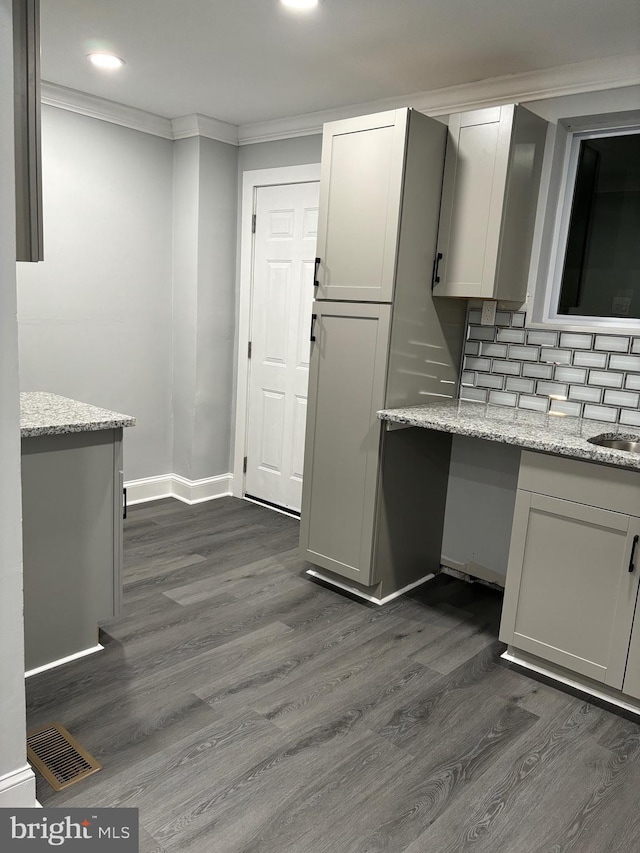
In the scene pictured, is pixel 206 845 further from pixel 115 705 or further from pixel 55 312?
pixel 55 312

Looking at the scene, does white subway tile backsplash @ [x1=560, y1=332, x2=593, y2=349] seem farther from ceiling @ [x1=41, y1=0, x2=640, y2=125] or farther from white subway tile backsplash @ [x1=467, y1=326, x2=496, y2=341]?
ceiling @ [x1=41, y1=0, x2=640, y2=125]

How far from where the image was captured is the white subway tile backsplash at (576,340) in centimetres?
293

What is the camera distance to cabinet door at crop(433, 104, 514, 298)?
2.77 meters

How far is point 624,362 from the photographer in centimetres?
283

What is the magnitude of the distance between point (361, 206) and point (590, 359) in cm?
121

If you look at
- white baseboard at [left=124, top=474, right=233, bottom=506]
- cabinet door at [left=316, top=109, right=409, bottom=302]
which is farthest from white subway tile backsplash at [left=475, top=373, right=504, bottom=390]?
white baseboard at [left=124, top=474, right=233, bottom=506]

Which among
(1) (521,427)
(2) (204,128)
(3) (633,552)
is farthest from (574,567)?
(2) (204,128)

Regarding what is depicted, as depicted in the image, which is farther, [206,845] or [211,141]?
[211,141]

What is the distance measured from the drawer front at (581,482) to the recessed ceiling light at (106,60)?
2561 millimetres

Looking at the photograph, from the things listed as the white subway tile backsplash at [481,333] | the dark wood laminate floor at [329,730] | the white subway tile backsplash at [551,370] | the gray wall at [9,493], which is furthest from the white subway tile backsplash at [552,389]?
the gray wall at [9,493]

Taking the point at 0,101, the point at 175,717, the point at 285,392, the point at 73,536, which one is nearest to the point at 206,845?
the point at 175,717

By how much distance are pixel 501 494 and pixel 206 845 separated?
2.09m

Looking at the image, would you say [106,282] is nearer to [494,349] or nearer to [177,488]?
[177,488]

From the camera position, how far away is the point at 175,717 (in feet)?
7.20
